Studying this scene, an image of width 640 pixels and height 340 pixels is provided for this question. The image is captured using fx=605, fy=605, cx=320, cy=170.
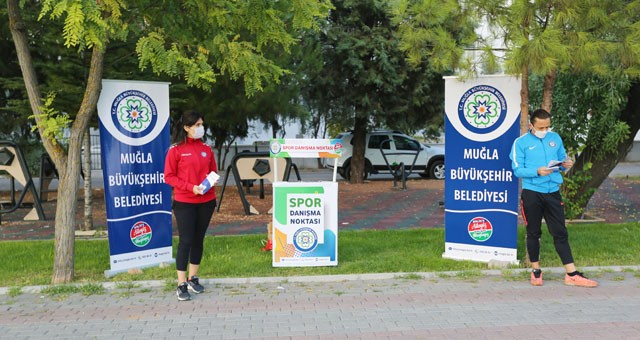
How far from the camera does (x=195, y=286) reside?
239 inches

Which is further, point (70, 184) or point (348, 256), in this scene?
point (348, 256)

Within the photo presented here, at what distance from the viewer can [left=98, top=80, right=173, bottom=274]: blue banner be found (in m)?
6.72

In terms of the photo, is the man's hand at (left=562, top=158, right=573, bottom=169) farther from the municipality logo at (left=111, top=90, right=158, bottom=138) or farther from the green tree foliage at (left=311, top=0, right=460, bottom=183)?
the green tree foliage at (left=311, top=0, right=460, bottom=183)

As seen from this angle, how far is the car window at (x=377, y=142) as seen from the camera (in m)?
20.6

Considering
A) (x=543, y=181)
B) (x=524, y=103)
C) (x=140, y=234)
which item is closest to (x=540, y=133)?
(x=543, y=181)

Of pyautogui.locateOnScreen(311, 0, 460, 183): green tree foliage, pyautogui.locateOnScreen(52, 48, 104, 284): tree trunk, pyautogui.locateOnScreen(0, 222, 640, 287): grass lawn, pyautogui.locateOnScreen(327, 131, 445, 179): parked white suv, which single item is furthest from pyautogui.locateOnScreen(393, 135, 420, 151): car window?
pyautogui.locateOnScreen(52, 48, 104, 284): tree trunk

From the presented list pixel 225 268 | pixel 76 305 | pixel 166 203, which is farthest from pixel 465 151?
pixel 76 305

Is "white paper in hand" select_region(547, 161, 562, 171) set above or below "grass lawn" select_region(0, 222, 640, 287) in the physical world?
above

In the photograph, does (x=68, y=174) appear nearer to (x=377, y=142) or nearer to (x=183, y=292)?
(x=183, y=292)

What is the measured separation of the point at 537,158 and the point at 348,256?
2622mm

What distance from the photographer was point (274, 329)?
5.00 m

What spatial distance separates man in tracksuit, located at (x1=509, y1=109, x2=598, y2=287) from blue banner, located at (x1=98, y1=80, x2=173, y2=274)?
4.03m

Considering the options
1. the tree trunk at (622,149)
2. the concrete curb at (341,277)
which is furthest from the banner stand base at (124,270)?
the tree trunk at (622,149)

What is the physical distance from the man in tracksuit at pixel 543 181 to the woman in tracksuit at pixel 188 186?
3187mm
